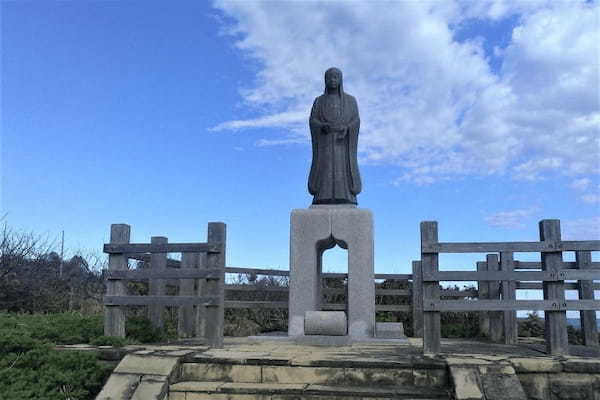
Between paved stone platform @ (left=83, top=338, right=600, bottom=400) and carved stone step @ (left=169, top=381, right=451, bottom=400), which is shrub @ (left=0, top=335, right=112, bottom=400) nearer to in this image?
paved stone platform @ (left=83, top=338, right=600, bottom=400)

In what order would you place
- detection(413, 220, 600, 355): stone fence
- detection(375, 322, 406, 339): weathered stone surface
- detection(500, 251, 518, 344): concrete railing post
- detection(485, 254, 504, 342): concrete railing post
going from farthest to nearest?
detection(375, 322, 406, 339): weathered stone surface → detection(485, 254, 504, 342): concrete railing post → detection(500, 251, 518, 344): concrete railing post → detection(413, 220, 600, 355): stone fence

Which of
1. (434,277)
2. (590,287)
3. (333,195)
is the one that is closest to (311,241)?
(333,195)

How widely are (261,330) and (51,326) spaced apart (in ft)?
23.8

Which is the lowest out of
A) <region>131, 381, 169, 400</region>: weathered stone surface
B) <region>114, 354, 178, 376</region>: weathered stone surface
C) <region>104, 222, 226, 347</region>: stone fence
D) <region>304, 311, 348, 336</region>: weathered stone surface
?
<region>131, 381, 169, 400</region>: weathered stone surface

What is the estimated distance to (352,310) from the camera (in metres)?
11.3

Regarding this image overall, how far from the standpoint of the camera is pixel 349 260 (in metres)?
11.5

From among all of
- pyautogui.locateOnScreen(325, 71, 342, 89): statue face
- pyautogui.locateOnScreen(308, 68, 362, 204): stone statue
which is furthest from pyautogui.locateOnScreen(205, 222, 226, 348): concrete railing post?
pyautogui.locateOnScreen(325, 71, 342, 89): statue face

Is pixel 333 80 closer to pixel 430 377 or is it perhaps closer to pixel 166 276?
pixel 166 276

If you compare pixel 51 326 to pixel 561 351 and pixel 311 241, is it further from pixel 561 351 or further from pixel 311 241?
pixel 561 351

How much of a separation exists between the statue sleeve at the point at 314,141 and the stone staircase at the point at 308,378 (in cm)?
579

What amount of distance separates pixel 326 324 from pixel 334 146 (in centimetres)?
428

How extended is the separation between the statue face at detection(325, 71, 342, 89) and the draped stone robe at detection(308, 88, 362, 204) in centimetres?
19

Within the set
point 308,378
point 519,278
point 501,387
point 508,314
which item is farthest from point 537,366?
point 508,314

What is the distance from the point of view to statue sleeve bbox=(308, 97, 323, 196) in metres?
12.3
